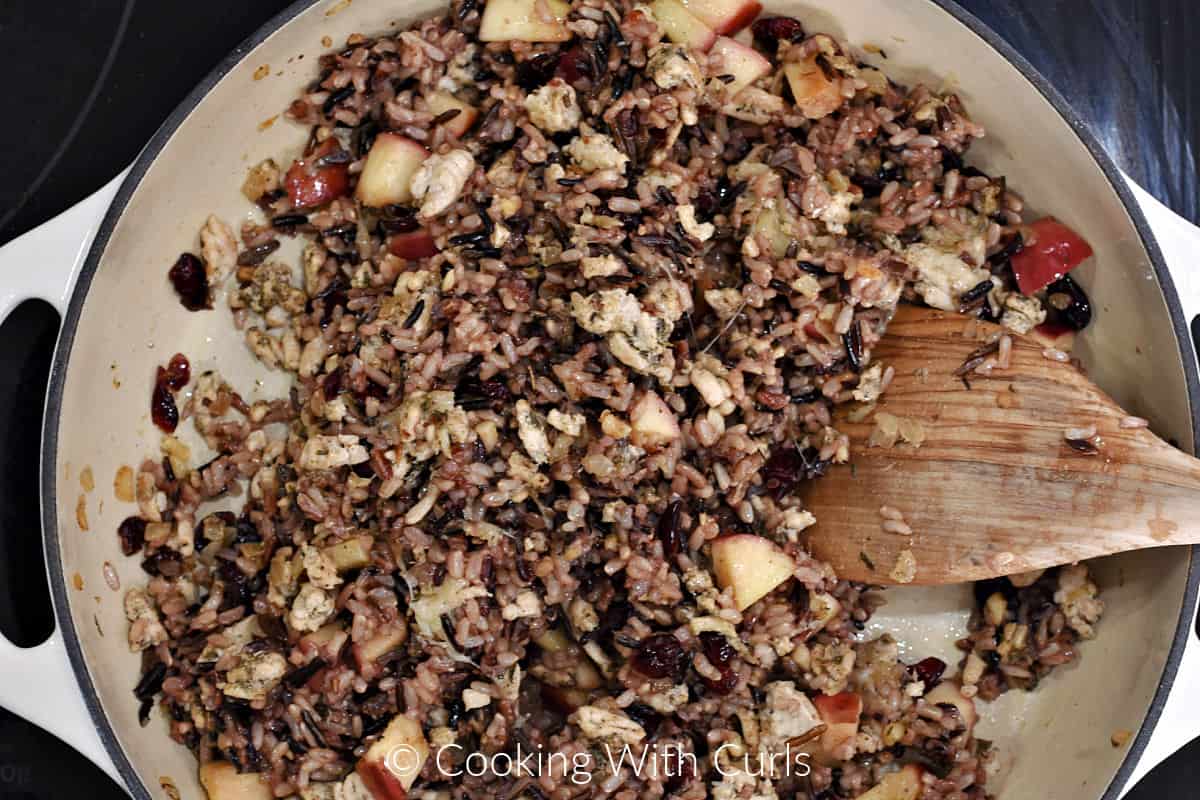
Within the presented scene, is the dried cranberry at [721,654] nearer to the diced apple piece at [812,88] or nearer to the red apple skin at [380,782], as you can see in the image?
the red apple skin at [380,782]

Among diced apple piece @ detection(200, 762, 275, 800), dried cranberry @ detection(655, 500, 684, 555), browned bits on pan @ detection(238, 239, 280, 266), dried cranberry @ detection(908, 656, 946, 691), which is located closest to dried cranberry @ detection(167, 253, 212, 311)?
browned bits on pan @ detection(238, 239, 280, 266)

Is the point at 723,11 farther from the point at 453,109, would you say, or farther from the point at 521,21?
the point at 453,109

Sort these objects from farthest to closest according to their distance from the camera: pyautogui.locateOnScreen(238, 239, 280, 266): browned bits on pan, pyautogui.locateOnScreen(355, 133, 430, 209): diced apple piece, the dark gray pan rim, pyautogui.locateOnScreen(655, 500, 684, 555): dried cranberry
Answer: pyautogui.locateOnScreen(238, 239, 280, 266): browned bits on pan
pyautogui.locateOnScreen(355, 133, 430, 209): diced apple piece
pyautogui.locateOnScreen(655, 500, 684, 555): dried cranberry
the dark gray pan rim

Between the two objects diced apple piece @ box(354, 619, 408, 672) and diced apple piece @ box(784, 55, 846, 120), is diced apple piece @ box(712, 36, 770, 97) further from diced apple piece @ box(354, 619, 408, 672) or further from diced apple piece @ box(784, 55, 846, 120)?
diced apple piece @ box(354, 619, 408, 672)

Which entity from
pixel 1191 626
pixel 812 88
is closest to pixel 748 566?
pixel 1191 626

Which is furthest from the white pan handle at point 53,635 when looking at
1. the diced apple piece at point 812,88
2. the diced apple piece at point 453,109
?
the diced apple piece at point 812,88

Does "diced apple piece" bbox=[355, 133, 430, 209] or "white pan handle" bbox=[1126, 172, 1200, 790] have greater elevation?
"diced apple piece" bbox=[355, 133, 430, 209]
